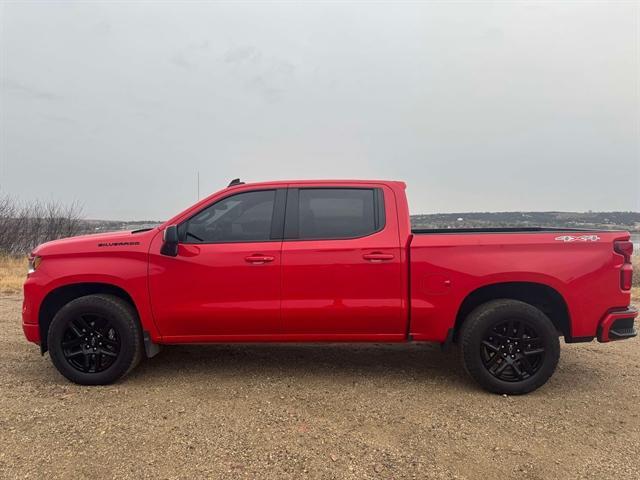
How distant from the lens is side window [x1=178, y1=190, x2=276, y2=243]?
13.2 ft

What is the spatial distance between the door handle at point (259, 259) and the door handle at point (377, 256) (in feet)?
2.59

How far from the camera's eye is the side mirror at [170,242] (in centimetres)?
381

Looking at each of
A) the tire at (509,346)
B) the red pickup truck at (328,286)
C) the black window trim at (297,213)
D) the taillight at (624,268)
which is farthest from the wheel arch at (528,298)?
the black window trim at (297,213)

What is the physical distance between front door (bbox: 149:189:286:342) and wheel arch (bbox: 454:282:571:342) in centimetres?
167

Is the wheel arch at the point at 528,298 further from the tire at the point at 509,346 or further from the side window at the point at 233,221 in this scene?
the side window at the point at 233,221

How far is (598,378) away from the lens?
4.35 metres

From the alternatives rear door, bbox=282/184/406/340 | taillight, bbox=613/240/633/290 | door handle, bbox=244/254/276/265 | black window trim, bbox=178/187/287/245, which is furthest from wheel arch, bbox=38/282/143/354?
taillight, bbox=613/240/633/290

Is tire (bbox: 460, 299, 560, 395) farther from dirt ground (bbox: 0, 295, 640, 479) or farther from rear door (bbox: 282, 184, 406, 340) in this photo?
rear door (bbox: 282, 184, 406, 340)

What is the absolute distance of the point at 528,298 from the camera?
13.4ft

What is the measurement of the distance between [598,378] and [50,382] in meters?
5.06

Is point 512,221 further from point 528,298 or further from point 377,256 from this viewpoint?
point 377,256

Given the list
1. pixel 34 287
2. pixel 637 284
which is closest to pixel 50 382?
pixel 34 287

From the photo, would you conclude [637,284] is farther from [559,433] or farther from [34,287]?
[34,287]

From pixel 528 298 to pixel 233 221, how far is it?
8.92 feet
